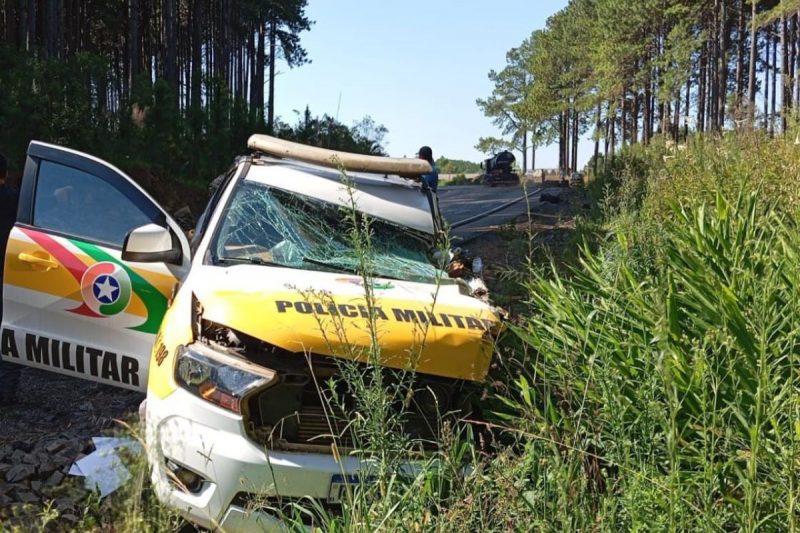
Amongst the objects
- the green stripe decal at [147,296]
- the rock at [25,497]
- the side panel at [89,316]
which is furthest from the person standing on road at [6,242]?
the rock at [25,497]

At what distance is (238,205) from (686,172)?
4.99 m

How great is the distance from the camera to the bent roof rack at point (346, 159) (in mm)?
4738

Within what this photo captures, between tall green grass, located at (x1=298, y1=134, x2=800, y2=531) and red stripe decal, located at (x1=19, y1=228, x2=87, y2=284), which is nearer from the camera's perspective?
tall green grass, located at (x1=298, y1=134, x2=800, y2=531)

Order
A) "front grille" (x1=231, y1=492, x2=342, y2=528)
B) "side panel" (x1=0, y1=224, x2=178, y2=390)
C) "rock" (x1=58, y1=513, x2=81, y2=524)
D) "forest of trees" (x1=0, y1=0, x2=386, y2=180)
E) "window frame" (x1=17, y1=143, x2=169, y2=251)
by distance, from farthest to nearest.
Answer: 1. "forest of trees" (x1=0, y1=0, x2=386, y2=180)
2. "window frame" (x1=17, y1=143, x2=169, y2=251)
3. "side panel" (x1=0, y1=224, x2=178, y2=390)
4. "rock" (x1=58, y1=513, x2=81, y2=524)
5. "front grille" (x1=231, y1=492, x2=342, y2=528)

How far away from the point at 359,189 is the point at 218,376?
2031 millimetres

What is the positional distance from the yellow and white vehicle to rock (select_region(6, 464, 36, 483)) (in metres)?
0.68

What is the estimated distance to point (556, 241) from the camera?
497 inches

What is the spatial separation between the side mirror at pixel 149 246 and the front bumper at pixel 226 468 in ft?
4.77

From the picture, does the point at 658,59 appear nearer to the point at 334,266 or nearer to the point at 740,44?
the point at 740,44

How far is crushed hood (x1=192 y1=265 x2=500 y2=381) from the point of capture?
2.95 m

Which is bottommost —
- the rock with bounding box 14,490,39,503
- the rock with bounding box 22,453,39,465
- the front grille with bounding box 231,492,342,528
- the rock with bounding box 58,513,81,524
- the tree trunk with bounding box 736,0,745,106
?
the rock with bounding box 58,513,81,524

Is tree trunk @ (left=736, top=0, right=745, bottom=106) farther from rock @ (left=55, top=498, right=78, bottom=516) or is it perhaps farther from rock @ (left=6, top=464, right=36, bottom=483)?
rock @ (left=55, top=498, right=78, bottom=516)

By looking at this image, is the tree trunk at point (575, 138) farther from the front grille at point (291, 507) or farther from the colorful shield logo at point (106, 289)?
the front grille at point (291, 507)

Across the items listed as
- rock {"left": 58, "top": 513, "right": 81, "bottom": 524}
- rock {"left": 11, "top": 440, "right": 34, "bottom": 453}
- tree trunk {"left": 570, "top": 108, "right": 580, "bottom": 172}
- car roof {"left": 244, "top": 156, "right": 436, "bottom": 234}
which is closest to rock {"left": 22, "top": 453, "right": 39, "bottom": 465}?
rock {"left": 11, "top": 440, "right": 34, "bottom": 453}
